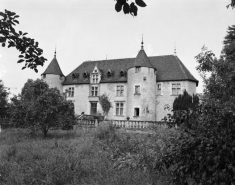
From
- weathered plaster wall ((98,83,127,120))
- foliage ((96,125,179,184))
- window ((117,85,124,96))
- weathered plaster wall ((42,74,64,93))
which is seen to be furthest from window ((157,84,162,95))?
foliage ((96,125,179,184))

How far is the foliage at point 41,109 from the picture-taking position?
15.1m

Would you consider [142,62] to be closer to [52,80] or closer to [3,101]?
[52,80]

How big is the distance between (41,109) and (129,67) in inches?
734

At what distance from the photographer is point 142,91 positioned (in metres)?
30.6

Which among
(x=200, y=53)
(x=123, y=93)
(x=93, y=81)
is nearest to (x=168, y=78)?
(x=123, y=93)

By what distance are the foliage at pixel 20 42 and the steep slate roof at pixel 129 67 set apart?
90.7 ft

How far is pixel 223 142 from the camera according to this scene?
358 cm

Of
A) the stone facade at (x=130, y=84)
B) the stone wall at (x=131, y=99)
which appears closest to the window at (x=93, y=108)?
the stone facade at (x=130, y=84)

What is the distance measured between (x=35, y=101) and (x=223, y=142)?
44.7 feet

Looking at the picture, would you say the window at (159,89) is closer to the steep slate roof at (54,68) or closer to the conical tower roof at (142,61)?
the conical tower roof at (142,61)

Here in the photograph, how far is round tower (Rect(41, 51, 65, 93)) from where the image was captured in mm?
35312

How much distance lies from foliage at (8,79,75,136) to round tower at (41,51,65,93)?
19091 millimetres

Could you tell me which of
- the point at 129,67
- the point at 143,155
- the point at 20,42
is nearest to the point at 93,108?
the point at 129,67

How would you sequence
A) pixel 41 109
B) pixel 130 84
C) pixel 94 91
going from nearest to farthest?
pixel 41 109
pixel 130 84
pixel 94 91
